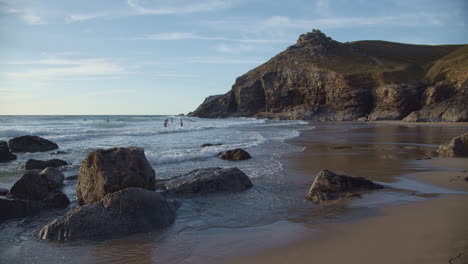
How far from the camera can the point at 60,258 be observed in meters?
3.70

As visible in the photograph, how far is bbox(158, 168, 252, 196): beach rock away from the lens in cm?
681

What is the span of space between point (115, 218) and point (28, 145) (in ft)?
47.6

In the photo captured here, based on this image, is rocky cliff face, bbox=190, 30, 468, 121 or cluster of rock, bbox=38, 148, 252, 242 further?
rocky cliff face, bbox=190, 30, 468, 121

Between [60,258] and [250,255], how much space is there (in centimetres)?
225

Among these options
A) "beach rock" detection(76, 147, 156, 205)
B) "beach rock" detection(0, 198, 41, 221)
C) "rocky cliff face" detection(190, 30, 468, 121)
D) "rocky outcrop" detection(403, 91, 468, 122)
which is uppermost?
"rocky cliff face" detection(190, 30, 468, 121)

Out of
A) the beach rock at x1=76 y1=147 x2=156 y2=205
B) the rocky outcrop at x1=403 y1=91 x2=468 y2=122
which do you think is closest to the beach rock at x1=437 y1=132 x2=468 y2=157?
the beach rock at x1=76 y1=147 x2=156 y2=205

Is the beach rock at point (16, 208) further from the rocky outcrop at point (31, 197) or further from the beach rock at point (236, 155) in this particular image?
the beach rock at point (236, 155)

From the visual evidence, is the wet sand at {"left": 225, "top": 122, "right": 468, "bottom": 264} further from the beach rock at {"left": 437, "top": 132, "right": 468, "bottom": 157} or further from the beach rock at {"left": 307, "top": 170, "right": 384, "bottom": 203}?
the beach rock at {"left": 437, "top": 132, "right": 468, "bottom": 157}

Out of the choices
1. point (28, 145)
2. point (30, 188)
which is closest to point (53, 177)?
point (30, 188)

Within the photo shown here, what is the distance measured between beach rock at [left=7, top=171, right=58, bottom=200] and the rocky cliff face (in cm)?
3801

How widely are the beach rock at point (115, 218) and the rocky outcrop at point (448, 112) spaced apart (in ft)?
122

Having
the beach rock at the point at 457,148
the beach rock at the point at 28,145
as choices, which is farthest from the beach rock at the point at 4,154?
the beach rock at the point at 457,148

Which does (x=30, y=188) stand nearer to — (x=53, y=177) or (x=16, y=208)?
(x=53, y=177)

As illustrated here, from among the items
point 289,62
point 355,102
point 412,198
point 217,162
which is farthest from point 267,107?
point 412,198
